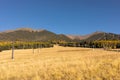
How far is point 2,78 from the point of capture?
A: 18844 millimetres

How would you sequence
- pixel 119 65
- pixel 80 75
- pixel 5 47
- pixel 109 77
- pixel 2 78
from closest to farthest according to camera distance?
1. pixel 109 77
2. pixel 80 75
3. pixel 2 78
4. pixel 119 65
5. pixel 5 47

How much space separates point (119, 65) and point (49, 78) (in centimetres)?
674

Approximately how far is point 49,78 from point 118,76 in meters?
5.04

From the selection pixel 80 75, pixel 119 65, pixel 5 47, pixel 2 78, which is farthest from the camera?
pixel 5 47

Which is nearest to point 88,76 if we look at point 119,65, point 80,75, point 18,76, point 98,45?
point 80,75

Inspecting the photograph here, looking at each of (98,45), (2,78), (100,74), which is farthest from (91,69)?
(98,45)

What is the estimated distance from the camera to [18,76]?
19.4m

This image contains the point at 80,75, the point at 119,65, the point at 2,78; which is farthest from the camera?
the point at 119,65

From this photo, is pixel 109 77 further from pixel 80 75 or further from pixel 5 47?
pixel 5 47

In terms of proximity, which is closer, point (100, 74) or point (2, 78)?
point (100, 74)

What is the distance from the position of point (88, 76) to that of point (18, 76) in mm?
6102

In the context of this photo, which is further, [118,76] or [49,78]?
[49,78]

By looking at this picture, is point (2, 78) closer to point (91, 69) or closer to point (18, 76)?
point (18, 76)

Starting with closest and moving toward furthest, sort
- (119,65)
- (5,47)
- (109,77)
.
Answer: (109,77) < (119,65) < (5,47)
